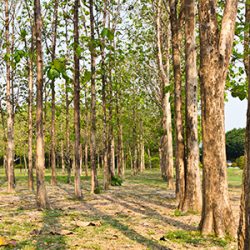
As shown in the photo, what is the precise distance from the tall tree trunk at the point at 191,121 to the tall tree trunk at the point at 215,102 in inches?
121

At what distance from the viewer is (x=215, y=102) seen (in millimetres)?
8406

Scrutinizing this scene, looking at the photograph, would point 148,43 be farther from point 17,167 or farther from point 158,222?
point 17,167

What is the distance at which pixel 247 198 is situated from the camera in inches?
160

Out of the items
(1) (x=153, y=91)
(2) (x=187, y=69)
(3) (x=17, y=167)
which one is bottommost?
(3) (x=17, y=167)

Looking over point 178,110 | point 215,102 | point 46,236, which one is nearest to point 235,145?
point 178,110

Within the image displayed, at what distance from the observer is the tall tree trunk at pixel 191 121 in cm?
1164

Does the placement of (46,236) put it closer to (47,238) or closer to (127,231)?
(47,238)

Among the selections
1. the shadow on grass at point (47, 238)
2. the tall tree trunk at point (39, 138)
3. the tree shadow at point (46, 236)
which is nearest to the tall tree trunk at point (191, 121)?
the tree shadow at point (46, 236)

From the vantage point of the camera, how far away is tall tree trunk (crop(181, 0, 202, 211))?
11.6 metres

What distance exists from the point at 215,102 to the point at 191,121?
3.20 metres

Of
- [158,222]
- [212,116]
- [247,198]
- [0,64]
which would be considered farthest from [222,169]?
[0,64]

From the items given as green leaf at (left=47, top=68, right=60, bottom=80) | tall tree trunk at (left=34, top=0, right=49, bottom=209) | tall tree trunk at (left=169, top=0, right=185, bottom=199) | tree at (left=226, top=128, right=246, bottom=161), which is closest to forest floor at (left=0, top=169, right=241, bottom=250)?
tall tree trunk at (left=34, top=0, right=49, bottom=209)

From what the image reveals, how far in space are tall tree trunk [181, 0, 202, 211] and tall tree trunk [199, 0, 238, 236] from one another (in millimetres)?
3083

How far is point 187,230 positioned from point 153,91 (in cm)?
2136
